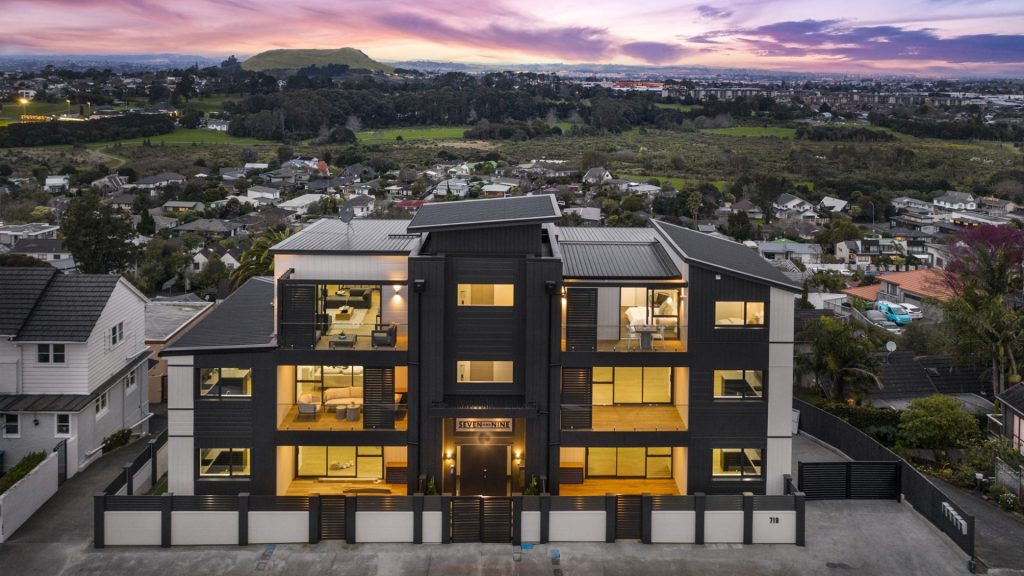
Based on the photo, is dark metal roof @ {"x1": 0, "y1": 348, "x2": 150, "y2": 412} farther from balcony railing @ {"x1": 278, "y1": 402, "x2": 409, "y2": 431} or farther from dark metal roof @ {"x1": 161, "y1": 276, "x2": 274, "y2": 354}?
balcony railing @ {"x1": 278, "y1": 402, "x2": 409, "y2": 431}

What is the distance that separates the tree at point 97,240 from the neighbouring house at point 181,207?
38.3 m

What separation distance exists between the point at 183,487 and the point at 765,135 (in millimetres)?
174551

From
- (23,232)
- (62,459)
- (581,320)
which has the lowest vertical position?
(62,459)

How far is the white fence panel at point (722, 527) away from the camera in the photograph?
19859 millimetres

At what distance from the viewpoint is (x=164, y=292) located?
60812 millimetres

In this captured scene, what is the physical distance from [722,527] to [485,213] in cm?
980

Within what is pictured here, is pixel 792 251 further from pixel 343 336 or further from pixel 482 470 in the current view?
pixel 343 336

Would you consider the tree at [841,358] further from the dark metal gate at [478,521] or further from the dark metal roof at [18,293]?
the dark metal roof at [18,293]

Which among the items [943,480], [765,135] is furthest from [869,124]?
[943,480]

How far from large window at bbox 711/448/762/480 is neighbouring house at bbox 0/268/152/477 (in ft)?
58.6

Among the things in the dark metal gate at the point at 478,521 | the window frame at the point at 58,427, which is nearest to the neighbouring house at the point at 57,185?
the window frame at the point at 58,427

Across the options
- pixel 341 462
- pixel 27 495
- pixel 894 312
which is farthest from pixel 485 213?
pixel 894 312

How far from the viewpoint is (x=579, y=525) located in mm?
19734

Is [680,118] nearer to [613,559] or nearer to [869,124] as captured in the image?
[869,124]
